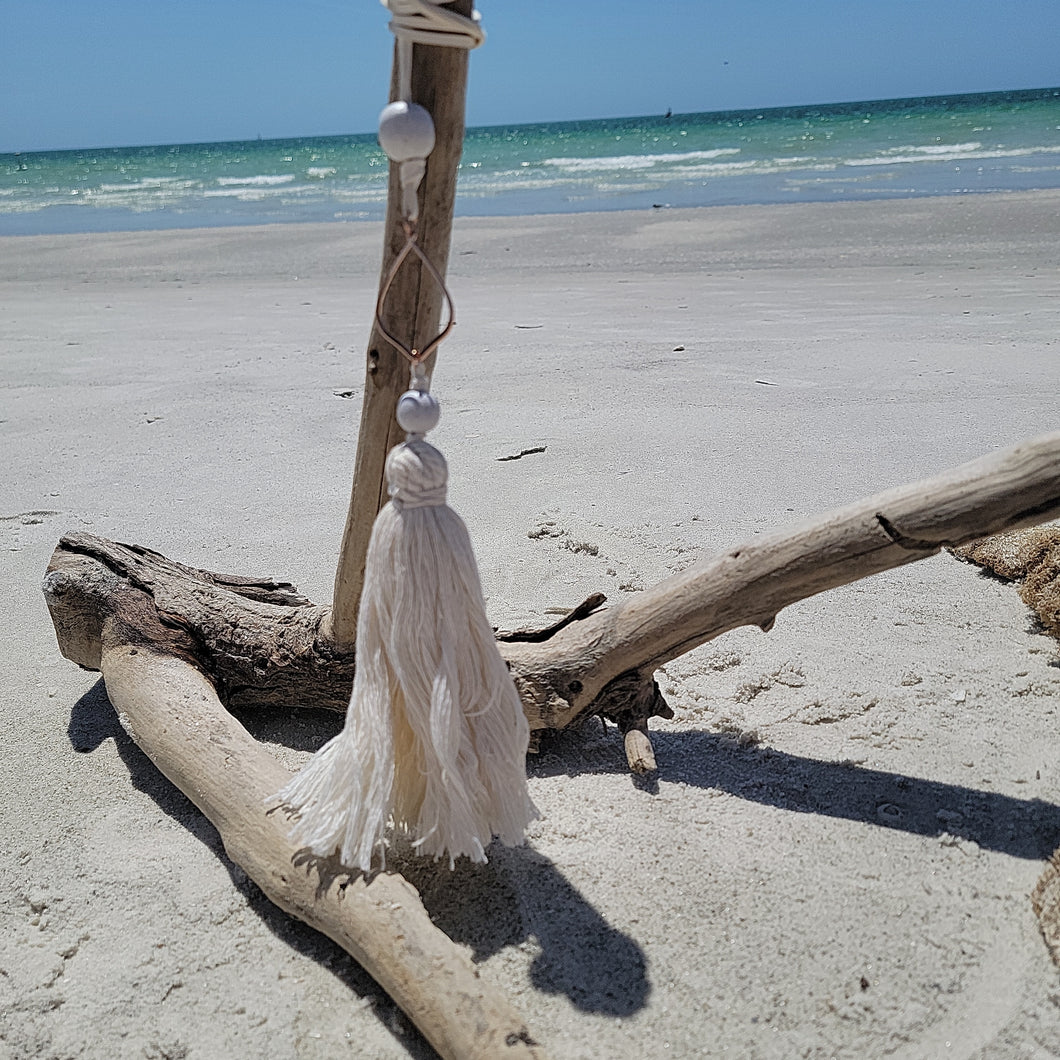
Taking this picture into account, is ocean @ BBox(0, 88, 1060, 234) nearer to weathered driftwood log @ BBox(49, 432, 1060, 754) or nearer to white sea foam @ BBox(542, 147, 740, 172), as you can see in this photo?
white sea foam @ BBox(542, 147, 740, 172)

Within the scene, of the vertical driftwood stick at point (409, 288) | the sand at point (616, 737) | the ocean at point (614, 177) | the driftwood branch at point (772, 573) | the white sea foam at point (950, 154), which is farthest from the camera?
the white sea foam at point (950, 154)

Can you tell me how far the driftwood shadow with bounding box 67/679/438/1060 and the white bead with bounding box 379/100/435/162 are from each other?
1.47 meters

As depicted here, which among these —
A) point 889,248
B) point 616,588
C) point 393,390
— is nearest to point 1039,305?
point 889,248

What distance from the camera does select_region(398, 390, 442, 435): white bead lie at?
5.39 ft

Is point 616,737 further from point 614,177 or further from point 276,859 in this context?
point 614,177

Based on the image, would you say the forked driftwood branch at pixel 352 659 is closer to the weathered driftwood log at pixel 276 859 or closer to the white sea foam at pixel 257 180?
the weathered driftwood log at pixel 276 859

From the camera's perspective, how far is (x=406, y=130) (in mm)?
1598

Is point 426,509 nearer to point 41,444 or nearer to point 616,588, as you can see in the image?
point 616,588

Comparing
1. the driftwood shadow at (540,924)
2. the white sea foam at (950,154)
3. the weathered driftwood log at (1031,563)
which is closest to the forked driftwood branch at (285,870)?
the driftwood shadow at (540,924)

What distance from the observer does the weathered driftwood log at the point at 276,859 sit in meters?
1.56

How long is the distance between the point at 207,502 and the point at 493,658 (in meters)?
2.89

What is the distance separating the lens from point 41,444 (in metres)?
5.10

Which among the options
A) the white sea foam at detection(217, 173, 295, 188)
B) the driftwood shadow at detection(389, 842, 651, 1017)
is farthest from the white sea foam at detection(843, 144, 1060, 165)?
the driftwood shadow at detection(389, 842, 651, 1017)

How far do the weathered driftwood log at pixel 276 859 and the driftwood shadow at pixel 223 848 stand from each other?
89mm
